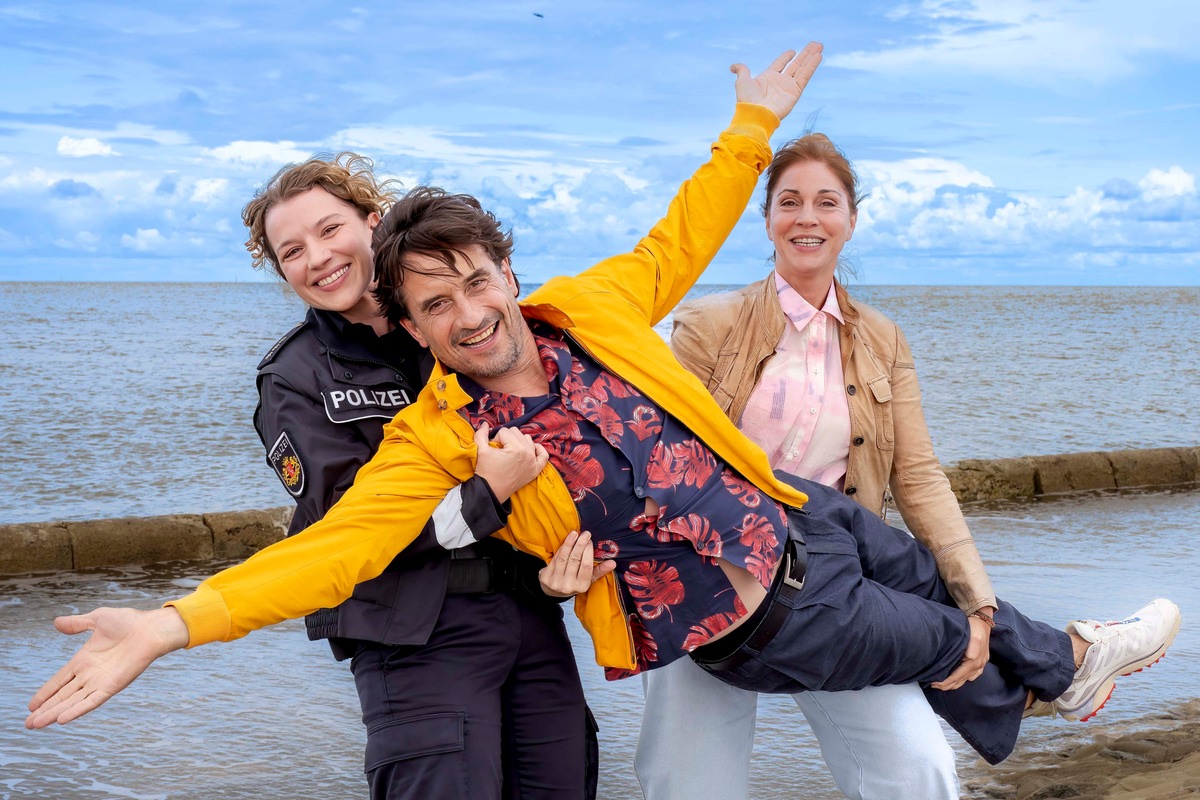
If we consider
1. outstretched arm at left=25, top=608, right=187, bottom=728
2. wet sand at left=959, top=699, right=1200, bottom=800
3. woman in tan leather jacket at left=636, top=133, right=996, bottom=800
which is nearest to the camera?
outstretched arm at left=25, top=608, right=187, bottom=728

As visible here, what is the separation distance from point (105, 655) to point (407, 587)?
24.9 inches

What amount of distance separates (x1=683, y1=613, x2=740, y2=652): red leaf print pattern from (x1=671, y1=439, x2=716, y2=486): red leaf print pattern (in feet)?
1.01

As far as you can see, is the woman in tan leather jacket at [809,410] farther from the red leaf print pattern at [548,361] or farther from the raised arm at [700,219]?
the red leaf print pattern at [548,361]

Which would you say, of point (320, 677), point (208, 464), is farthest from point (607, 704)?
point (208, 464)

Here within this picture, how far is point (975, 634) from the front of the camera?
2770 mm

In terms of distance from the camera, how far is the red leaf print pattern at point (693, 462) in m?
2.47

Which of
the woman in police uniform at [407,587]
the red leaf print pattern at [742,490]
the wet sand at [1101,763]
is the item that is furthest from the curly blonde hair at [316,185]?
the wet sand at [1101,763]

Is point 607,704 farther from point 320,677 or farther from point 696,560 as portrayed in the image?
point 696,560

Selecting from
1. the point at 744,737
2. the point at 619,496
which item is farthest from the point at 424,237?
the point at 744,737

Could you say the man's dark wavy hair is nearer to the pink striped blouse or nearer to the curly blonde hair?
the curly blonde hair

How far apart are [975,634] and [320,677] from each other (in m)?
3.50

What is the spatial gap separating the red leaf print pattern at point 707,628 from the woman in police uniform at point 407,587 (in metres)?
0.33

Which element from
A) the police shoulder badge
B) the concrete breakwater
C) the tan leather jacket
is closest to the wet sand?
the tan leather jacket

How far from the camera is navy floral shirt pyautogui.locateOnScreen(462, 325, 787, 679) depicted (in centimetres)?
243
